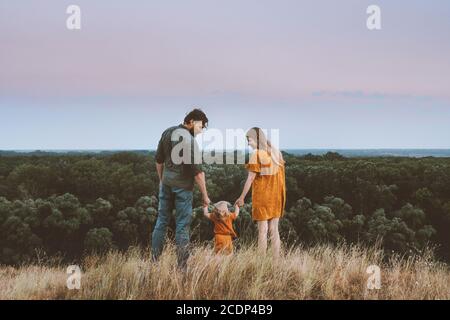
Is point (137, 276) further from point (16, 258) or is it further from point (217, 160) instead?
point (217, 160)

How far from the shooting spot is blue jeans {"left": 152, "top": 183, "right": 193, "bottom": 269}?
5102 millimetres

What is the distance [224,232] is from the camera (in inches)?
223

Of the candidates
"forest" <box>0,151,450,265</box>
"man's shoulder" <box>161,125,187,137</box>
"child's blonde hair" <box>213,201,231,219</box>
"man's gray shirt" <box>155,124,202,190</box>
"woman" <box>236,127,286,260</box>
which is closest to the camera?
"man's gray shirt" <box>155,124,202,190</box>

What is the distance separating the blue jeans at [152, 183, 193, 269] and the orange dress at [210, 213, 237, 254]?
0.55m

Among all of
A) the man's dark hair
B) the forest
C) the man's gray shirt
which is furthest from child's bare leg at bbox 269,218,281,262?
the forest

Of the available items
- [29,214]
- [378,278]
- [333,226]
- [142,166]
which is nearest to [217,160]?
[142,166]

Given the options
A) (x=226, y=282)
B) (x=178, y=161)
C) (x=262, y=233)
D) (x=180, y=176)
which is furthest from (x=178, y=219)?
(x=262, y=233)

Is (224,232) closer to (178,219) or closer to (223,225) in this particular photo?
(223,225)

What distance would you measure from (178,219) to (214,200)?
1917cm

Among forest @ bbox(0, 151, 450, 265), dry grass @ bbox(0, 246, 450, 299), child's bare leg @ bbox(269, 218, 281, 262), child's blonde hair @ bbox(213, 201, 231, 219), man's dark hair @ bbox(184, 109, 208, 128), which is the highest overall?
man's dark hair @ bbox(184, 109, 208, 128)

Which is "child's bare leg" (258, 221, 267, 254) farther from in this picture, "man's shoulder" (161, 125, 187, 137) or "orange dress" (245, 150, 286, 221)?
"man's shoulder" (161, 125, 187, 137)

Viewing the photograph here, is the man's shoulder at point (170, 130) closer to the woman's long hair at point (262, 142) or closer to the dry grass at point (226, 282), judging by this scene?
the woman's long hair at point (262, 142)

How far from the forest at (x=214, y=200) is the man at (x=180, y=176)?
45.3 feet
